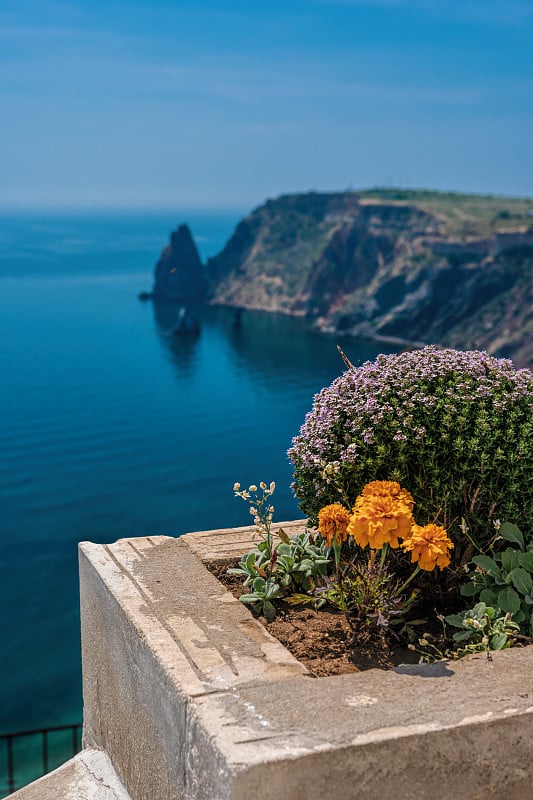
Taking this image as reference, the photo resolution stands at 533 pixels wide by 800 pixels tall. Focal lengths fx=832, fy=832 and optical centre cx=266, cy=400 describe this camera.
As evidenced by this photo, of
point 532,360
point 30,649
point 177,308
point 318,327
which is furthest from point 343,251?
point 30,649

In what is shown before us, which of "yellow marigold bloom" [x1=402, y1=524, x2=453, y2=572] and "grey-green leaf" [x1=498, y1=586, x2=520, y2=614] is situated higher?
"yellow marigold bloom" [x1=402, y1=524, x2=453, y2=572]

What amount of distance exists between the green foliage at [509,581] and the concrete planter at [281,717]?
0.40 meters

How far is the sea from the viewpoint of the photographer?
123 ft

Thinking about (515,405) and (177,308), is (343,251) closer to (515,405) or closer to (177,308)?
(177,308)

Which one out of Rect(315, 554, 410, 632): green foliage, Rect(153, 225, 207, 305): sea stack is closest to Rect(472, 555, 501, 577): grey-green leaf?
Rect(315, 554, 410, 632): green foliage

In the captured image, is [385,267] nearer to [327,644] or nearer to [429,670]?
[327,644]

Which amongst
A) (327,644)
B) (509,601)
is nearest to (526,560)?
(509,601)

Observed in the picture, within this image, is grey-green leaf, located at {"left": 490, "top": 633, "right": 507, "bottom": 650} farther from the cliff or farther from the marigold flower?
the cliff

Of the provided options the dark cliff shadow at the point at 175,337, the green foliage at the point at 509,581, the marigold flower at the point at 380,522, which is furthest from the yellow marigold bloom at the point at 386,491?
the dark cliff shadow at the point at 175,337

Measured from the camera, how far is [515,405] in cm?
427

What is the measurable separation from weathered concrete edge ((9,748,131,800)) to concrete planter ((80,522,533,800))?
19cm

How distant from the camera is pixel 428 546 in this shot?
144 inches

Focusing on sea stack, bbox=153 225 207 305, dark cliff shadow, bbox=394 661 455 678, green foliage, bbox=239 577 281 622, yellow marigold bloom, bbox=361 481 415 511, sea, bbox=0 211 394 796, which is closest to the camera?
dark cliff shadow, bbox=394 661 455 678

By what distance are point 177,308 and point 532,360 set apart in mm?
→ 67401
